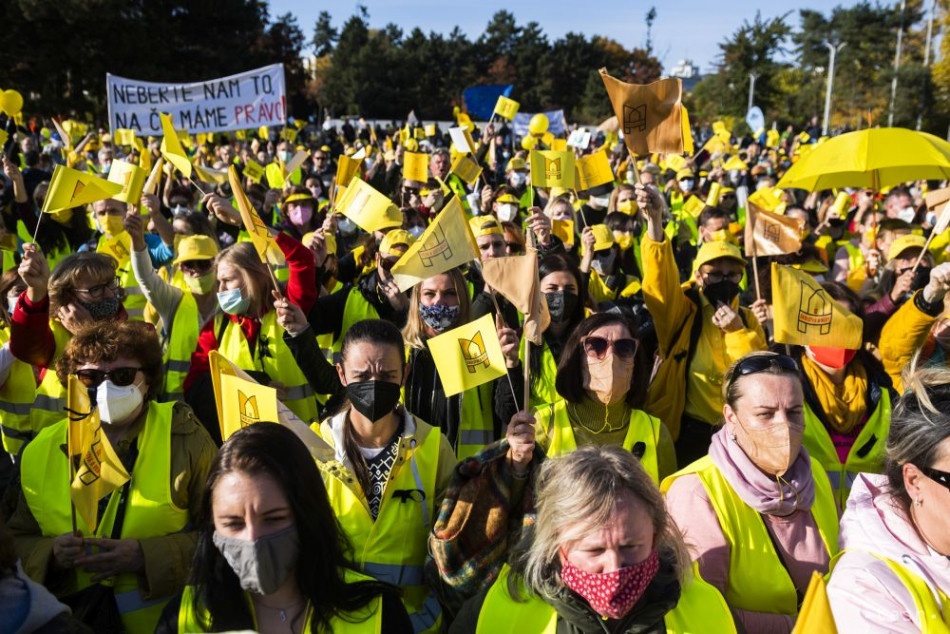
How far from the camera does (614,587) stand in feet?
6.89

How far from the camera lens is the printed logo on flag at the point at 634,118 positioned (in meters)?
4.11

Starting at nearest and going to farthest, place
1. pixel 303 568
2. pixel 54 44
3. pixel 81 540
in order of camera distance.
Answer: pixel 303 568 → pixel 81 540 → pixel 54 44

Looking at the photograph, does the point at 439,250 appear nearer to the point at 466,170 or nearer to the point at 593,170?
the point at 593,170

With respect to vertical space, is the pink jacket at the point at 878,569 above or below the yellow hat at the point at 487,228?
below

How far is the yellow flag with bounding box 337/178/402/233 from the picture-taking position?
16.2ft

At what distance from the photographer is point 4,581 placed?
1990mm

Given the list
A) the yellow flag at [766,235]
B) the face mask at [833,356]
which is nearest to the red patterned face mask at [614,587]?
the face mask at [833,356]

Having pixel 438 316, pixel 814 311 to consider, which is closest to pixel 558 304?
pixel 438 316

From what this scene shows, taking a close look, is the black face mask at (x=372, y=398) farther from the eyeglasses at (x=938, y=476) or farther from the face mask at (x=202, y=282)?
the face mask at (x=202, y=282)

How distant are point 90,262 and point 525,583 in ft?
8.81

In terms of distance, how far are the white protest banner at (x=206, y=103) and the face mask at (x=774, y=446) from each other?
966cm

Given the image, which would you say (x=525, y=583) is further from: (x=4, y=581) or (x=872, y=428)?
(x=872, y=428)

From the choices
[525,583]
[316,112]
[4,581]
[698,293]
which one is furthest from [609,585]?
[316,112]

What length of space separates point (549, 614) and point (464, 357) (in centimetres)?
111
